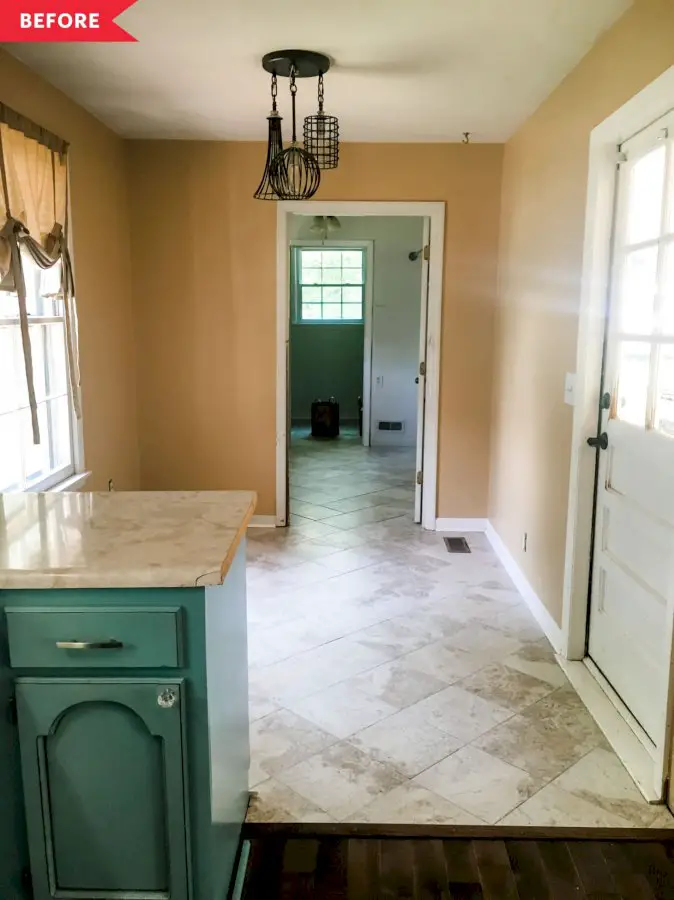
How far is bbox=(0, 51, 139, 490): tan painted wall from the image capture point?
3.62m

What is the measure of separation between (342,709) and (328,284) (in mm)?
6601

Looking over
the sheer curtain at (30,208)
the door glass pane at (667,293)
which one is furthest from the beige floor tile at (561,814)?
the sheer curtain at (30,208)

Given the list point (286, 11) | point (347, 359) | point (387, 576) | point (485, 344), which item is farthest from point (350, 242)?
point (286, 11)

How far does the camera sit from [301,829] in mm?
2090

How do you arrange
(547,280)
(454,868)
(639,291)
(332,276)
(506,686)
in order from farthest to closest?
(332,276) < (547,280) < (506,686) < (639,291) < (454,868)

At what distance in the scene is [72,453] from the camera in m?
3.71

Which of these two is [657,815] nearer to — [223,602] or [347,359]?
[223,602]

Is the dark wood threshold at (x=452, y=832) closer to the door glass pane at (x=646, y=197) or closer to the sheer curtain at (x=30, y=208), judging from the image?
the sheer curtain at (x=30, y=208)

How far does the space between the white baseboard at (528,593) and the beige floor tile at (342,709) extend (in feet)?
2.98

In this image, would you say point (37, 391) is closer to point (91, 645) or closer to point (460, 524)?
point (91, 645)

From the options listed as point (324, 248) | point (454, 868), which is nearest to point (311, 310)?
point (324, 248)

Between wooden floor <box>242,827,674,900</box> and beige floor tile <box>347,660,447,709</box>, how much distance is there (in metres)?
0.74

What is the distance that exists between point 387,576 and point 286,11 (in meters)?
2.71

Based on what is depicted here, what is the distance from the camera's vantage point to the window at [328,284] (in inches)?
333
